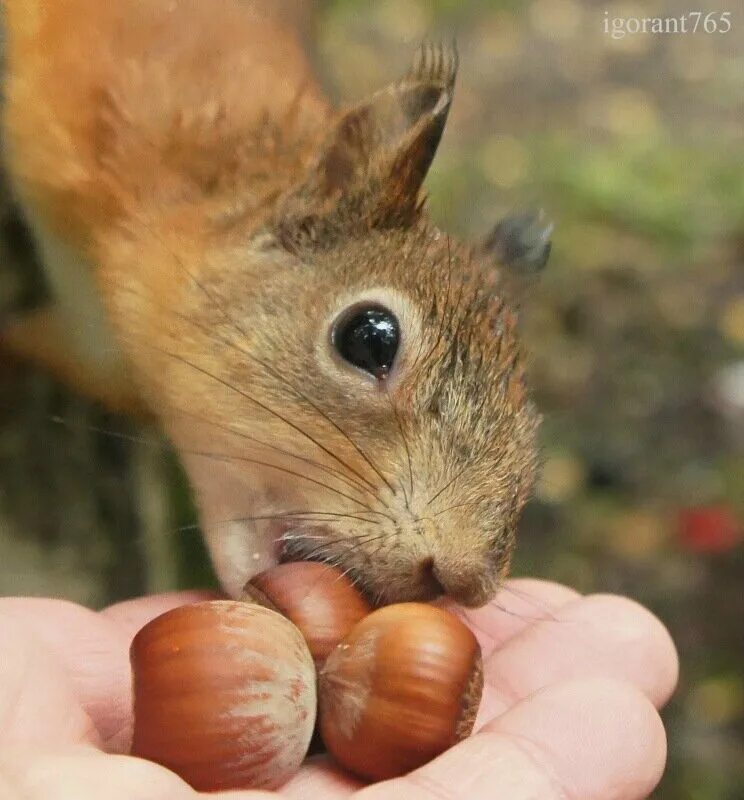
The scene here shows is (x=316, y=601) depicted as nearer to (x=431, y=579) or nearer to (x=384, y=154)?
(x=431, y=579)

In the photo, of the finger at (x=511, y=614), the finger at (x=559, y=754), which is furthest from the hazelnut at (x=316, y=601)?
the finger at (x=511, y=614)

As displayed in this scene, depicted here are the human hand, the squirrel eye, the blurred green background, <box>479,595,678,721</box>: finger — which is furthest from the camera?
the blurred green background

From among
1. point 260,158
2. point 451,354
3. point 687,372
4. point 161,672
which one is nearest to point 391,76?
point 260,158

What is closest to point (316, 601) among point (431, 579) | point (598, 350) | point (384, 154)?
point (431, 579)

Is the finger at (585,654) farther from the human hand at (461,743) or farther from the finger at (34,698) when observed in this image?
the finger at (34,698)

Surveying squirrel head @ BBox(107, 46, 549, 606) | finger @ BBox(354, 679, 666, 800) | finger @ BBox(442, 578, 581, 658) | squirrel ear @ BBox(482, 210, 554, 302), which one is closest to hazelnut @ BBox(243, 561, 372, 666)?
squirrel head @ BBox(107, 46, 549, 606)

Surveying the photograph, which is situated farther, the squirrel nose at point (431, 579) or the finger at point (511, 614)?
the finger at point (511, 614)

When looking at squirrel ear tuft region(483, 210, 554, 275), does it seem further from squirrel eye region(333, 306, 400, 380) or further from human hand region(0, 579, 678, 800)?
human hand region(0, 579, 678, 800)
